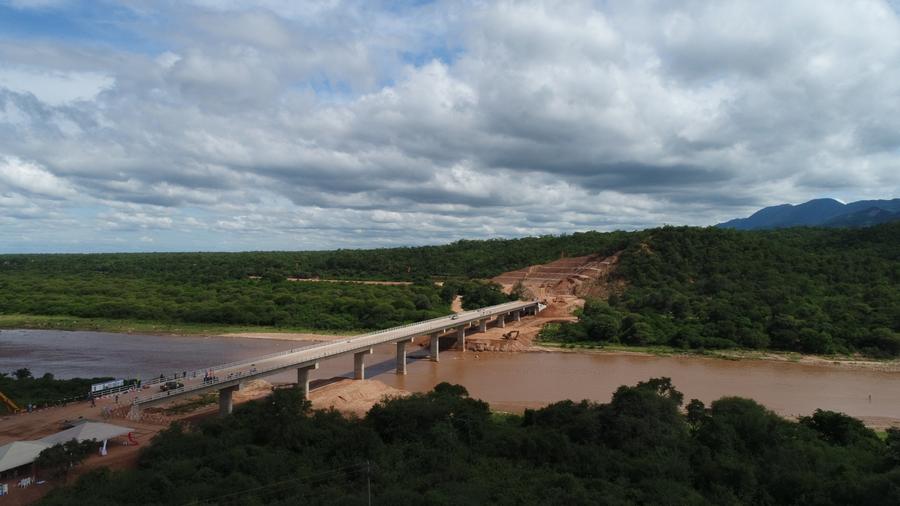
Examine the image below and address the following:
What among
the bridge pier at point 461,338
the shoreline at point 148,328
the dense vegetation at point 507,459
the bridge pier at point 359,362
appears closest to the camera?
the dense vegetation at point 507,459

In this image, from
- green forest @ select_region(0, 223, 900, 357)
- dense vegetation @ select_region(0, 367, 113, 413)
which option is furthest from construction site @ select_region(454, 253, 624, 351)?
dense vegetation @ select_region(0, 367, 113, 413)

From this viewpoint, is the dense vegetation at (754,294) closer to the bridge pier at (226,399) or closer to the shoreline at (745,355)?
the shoreline at (745,355)

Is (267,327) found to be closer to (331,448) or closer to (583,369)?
(583,369)

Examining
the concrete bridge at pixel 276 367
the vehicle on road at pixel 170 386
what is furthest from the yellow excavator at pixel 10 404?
the vehicle on road at pixel 170 386

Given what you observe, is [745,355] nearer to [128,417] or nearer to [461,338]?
[461,338]

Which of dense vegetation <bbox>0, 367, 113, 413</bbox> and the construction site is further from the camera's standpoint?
the construction site

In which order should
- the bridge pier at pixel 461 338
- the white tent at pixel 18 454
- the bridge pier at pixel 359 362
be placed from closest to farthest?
the white tent at pixel 18 454 < the bridge pier at pixel 359 362 < the bridge pier at pixel 461 338

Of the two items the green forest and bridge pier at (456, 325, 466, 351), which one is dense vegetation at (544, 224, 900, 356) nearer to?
the green forest

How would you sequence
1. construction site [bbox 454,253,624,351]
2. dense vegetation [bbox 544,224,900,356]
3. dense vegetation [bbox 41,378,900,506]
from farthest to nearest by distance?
construction site [bbox 454,253,624,351] < dense vegetation [bbox 544,224,900,356] < dense vegetation [bbox 41,378,900,506]

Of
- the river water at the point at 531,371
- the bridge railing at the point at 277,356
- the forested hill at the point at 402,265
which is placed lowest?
the river water at the point at 531,371
